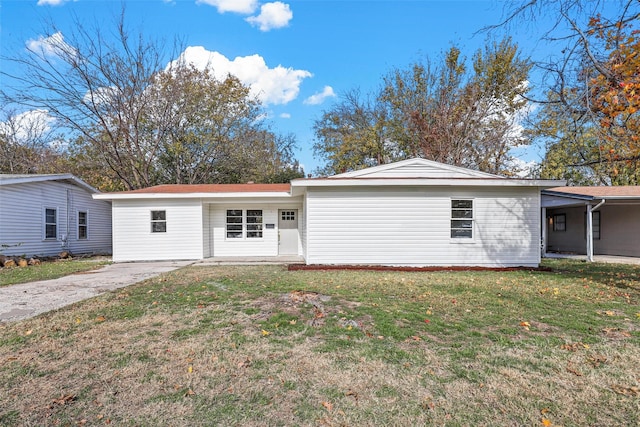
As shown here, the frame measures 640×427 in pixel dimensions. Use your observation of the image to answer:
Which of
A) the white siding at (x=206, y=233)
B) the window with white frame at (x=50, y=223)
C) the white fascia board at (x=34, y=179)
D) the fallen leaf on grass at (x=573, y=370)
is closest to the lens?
the fallen leaf on grass at (x=573, y=370)

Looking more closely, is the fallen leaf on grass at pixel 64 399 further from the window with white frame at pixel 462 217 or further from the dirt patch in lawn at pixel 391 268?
the window with white frame at pixel 462 217

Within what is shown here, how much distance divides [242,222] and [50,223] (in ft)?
26.6

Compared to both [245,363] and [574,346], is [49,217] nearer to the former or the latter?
[245,363]

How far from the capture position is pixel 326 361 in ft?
11.7

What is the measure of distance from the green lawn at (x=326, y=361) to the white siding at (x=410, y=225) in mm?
4694

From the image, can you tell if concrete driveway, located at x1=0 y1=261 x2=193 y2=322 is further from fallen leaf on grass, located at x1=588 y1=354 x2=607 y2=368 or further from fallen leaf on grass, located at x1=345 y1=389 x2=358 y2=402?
fallen leaf on grass, located at x1=588 y1=354 x2=607 y2=368

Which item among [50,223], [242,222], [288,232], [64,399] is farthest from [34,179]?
[64,399]

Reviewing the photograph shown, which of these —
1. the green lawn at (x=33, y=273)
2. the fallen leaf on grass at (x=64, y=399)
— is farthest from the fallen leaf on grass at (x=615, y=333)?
the green lawn at (x=33, y=273)

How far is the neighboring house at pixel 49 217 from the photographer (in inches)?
511

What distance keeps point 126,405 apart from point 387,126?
2324 cm

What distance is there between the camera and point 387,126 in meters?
24.0

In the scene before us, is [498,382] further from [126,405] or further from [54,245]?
[54,245]

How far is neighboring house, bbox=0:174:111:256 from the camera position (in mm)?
12977

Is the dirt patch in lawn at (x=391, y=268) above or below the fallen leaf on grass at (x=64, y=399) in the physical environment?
below
